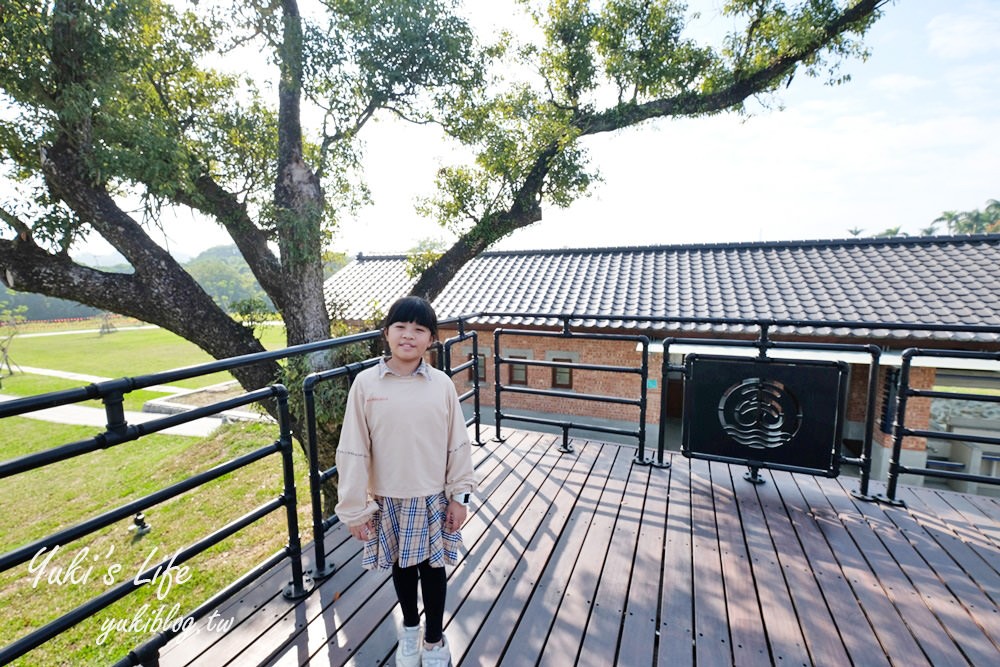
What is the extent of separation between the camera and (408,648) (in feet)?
5.32

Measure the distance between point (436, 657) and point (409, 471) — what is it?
70 centimetres

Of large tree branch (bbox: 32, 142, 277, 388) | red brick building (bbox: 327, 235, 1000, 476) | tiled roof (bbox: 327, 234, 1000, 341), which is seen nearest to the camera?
large tree branch (bbox: 32, 142, 277, 388)

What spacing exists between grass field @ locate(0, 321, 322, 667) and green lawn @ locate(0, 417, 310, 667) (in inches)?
1.1

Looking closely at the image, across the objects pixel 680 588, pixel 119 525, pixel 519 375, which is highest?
pixel 680 588

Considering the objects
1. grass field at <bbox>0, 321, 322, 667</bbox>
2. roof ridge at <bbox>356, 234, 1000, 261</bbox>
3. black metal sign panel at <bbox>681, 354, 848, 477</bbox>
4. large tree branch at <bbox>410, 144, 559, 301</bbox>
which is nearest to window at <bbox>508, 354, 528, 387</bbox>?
roof ridge at <bbox>356, 234, 1000, 261</bbox>

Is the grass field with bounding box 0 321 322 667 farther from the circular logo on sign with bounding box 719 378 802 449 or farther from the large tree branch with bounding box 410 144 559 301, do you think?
the circular logo on sign with bounding box 719 378 802 449

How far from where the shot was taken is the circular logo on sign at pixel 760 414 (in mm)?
2803

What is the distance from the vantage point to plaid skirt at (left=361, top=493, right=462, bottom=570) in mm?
1552

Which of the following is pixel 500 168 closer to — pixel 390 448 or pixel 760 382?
pixel 760 382

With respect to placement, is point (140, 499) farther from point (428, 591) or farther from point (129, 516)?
point (428, 591)

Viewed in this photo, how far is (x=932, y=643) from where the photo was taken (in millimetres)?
1704

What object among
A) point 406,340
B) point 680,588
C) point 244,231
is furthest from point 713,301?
point 406,340

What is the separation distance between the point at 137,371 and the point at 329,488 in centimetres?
2686

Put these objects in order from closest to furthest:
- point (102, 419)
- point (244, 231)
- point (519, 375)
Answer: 1. point (244, 231)
2. point (519, 375)
3. point (102, 419)
